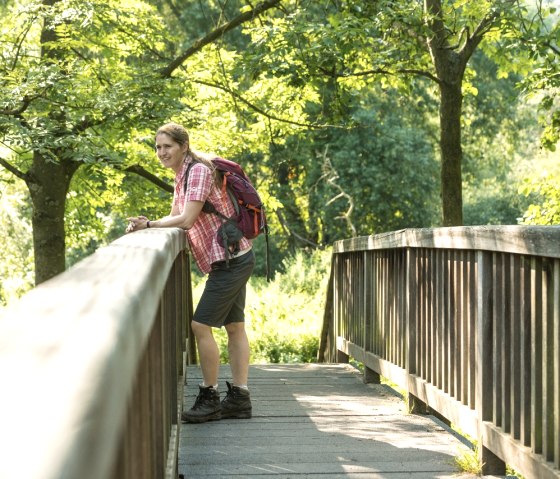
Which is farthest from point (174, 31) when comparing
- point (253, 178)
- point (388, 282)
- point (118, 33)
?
point (388, 282)

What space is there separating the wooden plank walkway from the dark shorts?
71 cm

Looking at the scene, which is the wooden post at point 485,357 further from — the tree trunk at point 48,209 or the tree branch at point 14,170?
the tree trunk at point 48,209

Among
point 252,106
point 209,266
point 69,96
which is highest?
point 252,106

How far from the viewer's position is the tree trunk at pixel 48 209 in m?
13.7

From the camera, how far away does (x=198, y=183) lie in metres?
5.28

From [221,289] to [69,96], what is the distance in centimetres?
595

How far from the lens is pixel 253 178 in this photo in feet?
103

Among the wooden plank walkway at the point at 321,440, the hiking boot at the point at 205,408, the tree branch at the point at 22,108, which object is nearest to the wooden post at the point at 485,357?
the wooden plank walkway at the point at 321,440

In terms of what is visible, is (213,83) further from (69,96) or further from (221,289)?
(221,289)

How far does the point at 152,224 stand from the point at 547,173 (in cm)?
929

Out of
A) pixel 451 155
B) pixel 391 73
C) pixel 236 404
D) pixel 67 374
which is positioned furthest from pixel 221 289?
pixel 391 73

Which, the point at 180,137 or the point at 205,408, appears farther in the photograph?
the point at 205,408

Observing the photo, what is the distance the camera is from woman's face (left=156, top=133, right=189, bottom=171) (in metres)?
5.39

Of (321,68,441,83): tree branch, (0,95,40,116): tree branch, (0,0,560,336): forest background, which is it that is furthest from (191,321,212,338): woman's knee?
(321,68,441,83): tree branch
